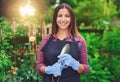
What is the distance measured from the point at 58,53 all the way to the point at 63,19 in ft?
1.16

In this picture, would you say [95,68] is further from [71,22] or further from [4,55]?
[71,22]

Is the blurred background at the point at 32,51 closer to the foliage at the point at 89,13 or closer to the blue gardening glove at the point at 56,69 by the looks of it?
the blue gardening glove at the point at 56,69

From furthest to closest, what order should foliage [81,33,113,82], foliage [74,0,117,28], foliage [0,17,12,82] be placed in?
foliage [74,0,117,28] < foliage [81,33,113,82] < foliage [0,17,12,82]

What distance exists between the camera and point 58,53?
499cm

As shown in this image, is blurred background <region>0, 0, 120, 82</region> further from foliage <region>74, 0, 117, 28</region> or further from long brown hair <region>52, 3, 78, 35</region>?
foliage <region>74, 0, 117, 28</region>

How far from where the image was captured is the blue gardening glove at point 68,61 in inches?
190

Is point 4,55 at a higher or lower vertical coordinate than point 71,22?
lower

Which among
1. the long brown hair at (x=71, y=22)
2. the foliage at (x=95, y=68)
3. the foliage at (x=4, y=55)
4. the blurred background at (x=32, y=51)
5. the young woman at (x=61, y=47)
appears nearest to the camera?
the young woman at (x=61, y=47)

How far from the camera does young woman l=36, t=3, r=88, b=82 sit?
499 cm

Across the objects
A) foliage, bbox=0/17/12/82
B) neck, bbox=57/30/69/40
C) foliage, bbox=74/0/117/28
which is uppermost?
neck, bbox=57/30/69/40

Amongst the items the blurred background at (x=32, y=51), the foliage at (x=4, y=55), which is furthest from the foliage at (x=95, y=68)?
the foliage at (x=4, y=55)

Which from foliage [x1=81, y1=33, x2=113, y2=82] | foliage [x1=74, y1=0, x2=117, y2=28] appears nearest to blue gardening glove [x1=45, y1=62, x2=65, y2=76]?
foliage [x1=81, y1=33, x2=113, y2=82]

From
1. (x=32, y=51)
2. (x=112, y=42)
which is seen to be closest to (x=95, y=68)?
(x=112, y=42)

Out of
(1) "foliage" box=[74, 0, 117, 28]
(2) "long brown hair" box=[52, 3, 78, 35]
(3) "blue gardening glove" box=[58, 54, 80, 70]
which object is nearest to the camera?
(3) "blue gardening glove" box=[58, 54, 80, 70]
